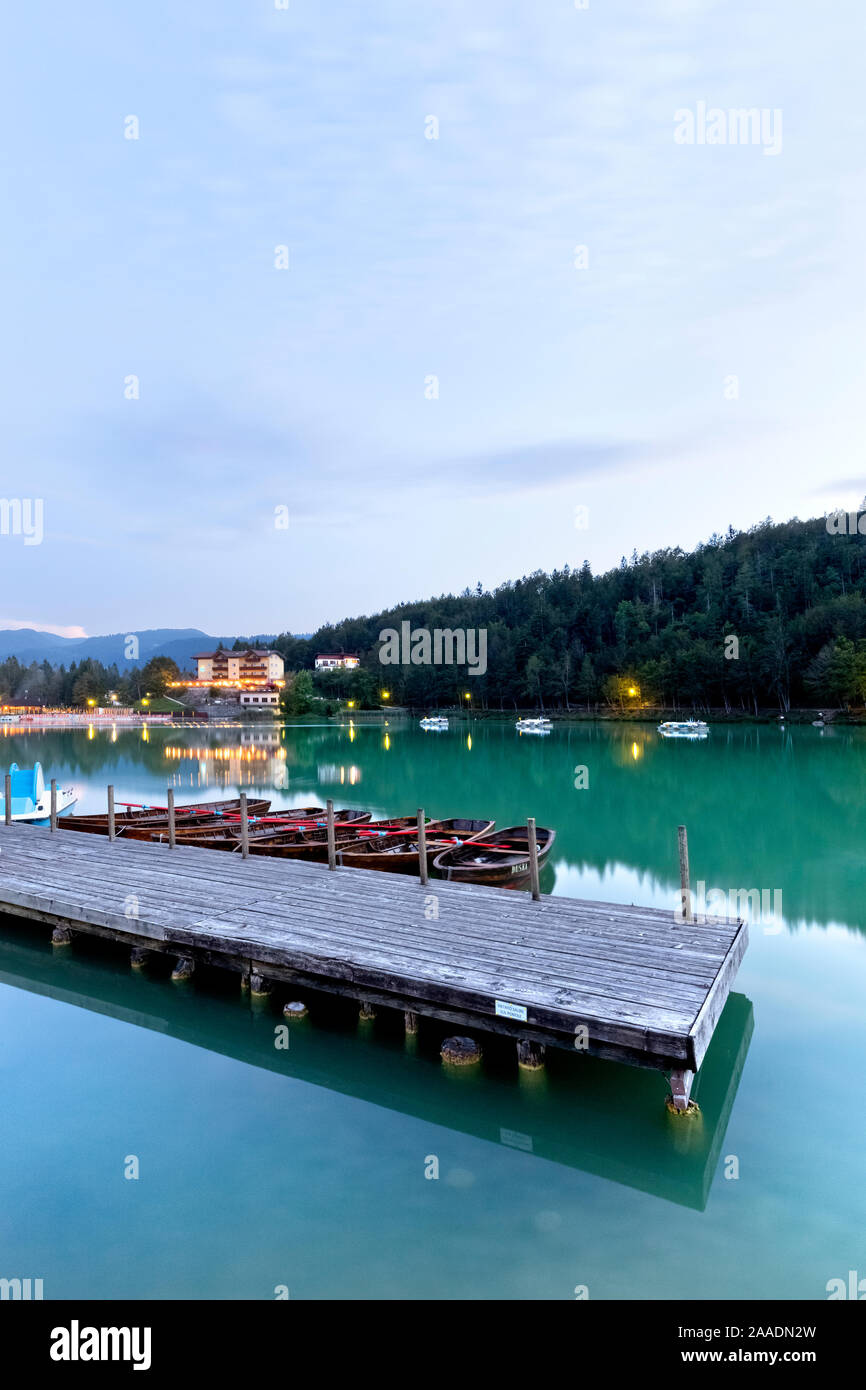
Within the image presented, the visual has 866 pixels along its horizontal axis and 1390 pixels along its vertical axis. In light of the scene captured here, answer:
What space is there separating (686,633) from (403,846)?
8129 centimetres

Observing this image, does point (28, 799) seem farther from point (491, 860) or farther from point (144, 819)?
point (491, 860)

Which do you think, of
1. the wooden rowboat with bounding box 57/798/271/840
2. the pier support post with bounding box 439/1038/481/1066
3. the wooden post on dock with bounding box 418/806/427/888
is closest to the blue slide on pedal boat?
the wooden rowboat with bounding box 57/798/271/840

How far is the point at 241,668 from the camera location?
15350cm

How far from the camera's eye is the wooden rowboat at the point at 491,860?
468 inches

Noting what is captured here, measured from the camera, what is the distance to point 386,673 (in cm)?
11425

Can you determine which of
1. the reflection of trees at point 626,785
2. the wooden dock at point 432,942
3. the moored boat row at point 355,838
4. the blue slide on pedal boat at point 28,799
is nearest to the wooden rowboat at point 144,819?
the moored boat row at point 355,838

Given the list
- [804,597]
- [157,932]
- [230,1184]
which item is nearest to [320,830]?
[157,932]

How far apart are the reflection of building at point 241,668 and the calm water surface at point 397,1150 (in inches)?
5661

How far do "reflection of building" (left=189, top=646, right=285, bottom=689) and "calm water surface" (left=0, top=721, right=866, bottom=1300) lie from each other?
144 m

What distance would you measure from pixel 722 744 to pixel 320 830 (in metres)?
43.5

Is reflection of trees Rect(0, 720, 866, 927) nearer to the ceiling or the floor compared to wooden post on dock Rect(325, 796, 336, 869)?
nearer to the floor

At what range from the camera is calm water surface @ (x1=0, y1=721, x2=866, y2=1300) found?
4.64 meters

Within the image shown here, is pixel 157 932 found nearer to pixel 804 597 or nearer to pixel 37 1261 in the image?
pixel 37 1261

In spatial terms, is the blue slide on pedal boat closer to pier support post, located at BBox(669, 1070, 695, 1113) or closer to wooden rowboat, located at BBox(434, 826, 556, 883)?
wooden rowboat, located at BBox(434, 826, 556, 883)
